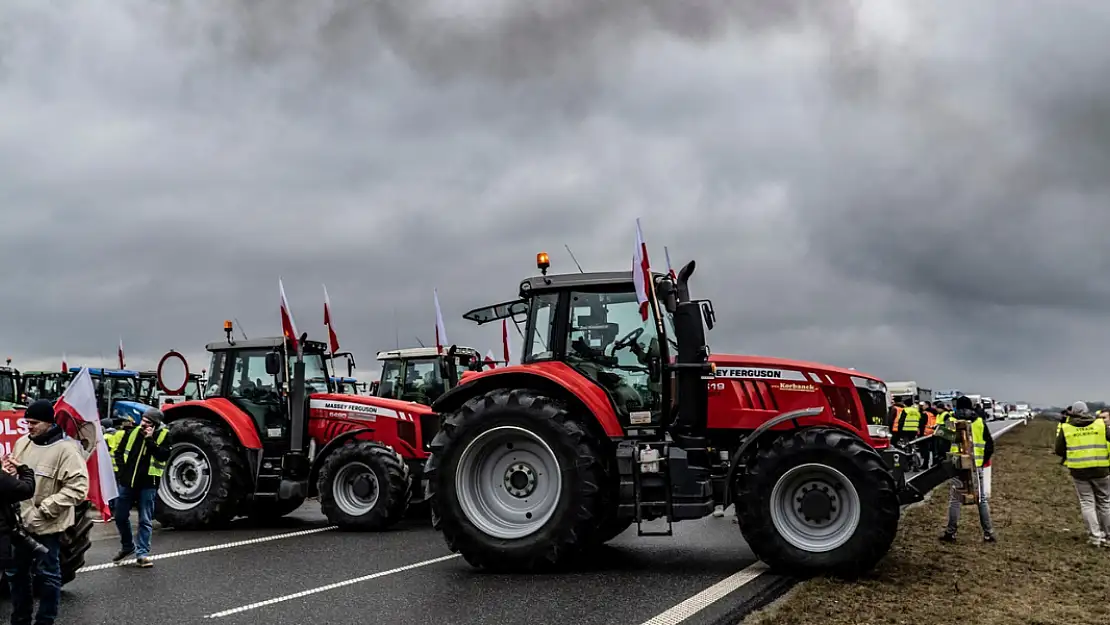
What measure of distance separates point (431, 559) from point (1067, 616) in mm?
5823

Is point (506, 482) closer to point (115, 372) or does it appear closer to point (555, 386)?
point (555, 386)

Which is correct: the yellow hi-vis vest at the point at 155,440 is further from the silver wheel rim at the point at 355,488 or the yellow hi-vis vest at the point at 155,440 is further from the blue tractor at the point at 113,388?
the blue tractor at the point at 113,388

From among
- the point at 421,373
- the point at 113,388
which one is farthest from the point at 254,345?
the point at 113,388

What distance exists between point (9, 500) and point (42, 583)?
2.09 feet

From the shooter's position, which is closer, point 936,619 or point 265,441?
point 936,619

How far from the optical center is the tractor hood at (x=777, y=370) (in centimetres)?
887

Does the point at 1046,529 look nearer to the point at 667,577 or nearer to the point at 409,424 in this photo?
the point at 667,577

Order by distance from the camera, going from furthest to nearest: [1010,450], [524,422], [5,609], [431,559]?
1. [1010,450]
2. [431,559]
3. [524,422]
4. [5,609]

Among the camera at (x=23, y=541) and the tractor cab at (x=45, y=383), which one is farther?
the tractor cab at (x=45, y=383)

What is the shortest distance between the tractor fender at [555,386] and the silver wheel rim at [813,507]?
159 cm

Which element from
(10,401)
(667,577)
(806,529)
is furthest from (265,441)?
(10,401)

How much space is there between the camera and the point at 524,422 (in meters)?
8.84

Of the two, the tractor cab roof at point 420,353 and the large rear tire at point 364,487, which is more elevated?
the tractor cab roof at point 420,353

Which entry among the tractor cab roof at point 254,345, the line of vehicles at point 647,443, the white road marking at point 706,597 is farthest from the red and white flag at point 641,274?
the tractor cab roof at point 254,345
